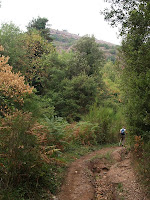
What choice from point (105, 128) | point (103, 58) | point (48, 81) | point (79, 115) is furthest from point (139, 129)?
point (103, 58)

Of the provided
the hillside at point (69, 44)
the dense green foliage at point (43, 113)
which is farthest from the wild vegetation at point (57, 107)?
the hillside at point (69, 44)

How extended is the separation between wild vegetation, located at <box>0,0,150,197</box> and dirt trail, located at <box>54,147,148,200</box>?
453mm

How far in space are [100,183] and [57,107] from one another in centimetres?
1180

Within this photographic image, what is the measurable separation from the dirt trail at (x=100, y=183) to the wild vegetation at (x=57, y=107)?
45cm

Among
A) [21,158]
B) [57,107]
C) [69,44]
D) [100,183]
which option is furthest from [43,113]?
[69,44]

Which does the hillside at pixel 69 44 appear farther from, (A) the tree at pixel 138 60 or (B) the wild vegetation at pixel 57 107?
A: (A) the tree at pixel 138 60

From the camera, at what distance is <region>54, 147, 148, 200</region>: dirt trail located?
19.2 ft

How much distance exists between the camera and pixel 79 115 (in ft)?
58.0

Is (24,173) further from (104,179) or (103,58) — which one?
(103,58)

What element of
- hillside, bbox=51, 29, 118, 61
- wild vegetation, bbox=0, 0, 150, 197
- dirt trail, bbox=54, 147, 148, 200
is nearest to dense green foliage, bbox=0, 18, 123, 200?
wild vegetation, bbox=0, 0, 150, 197

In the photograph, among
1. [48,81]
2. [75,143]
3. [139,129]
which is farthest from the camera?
[48,81]

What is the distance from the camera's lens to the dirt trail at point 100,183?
5844 mm

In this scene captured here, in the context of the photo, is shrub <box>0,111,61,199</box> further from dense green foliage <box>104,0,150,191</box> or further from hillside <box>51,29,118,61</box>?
hillside <box>51,29,118,61</box>

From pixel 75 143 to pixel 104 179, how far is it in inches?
190
